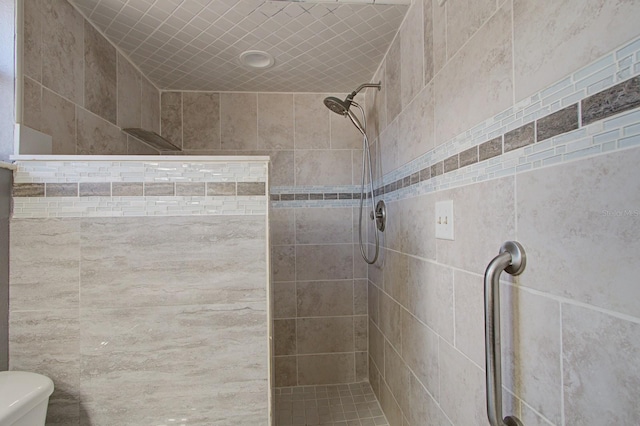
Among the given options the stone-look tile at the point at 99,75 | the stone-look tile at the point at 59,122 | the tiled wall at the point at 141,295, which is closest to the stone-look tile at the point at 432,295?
the tiled wall at the point at 141,295

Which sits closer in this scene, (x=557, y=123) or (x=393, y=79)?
(x=557, y=123)

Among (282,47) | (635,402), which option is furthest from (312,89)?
(635,402)

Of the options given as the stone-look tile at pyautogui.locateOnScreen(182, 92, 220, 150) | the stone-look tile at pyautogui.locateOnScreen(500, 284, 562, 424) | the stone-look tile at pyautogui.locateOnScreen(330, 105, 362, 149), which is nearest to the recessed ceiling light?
the stone-look tile at pyautogui.locateOnScreen(182, 92, 220, 150)

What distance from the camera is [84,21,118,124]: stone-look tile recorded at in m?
1.32

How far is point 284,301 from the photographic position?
203 cm

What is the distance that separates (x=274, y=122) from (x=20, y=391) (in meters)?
1.80

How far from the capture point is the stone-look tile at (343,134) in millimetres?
2070

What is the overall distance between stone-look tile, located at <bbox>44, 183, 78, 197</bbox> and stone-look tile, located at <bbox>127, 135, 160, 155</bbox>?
29.8 inches

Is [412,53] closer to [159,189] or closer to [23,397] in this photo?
[159,189]

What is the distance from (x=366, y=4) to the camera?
4.03 feet

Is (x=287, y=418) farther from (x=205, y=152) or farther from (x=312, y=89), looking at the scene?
(x=312, y=89)

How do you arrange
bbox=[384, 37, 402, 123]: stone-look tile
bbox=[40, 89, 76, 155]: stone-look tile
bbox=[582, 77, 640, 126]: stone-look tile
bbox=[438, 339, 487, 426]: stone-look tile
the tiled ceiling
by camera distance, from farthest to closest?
1. bbox=[384, 37, 402, 123]: stone-look tile
2. the tiled ceiling
3. bbox=[40, 89, 76, 155]: stone-look tile
4. bbox=[438, 339, 487, 426]: stone-look tile
5. bbox=[582, 77, 640, 126]: stone-look tile

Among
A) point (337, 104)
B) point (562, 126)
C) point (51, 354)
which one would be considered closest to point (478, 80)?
point (562, 126)

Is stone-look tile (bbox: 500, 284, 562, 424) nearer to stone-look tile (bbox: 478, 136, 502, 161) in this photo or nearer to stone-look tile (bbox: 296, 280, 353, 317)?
stone-look tile (bbox: 478, 136, 502, 161)
